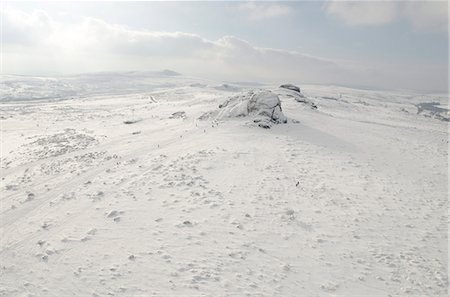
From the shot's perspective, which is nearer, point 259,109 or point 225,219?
point 225,219

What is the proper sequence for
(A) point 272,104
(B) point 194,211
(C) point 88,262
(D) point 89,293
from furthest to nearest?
1. (A) point 272,104
2. (B) point 194,211
3. (C) point 88,262
4. (D) point 89,293

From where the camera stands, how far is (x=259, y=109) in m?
32.4

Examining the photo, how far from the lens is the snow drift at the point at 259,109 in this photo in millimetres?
31297

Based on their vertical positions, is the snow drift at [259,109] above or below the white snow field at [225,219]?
above

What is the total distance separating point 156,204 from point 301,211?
638 centimetres

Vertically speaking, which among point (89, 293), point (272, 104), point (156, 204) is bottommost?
point (89, 293)

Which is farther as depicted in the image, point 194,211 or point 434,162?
point 434,162

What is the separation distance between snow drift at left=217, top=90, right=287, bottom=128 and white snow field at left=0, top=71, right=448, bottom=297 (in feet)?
14.4

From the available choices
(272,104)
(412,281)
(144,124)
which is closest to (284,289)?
(412,281)

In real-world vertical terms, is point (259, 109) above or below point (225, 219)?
above

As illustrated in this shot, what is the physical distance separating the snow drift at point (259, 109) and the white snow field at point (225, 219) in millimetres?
4382

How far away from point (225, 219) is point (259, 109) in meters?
19.4

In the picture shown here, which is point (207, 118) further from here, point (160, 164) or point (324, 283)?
point (324, 283)

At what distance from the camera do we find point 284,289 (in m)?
10.7
